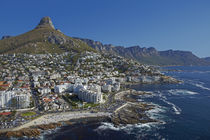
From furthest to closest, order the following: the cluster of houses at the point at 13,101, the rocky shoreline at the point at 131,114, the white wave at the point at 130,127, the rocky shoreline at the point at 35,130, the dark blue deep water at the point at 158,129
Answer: the cluster of houses at the point at 13,101
the rocky shoreline at the point at 131,114
the white wave at the point at 130,127
the dark blue deep water at the point at 158,129
the rocky shoreline at the point at 35,130

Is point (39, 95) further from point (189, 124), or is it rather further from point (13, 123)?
point (189, 124)

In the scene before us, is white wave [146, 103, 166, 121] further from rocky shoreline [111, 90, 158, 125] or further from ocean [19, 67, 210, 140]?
rocky shoreline [111, 90, 158, 125]

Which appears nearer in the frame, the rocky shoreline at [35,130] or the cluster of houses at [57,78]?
the rocky shoreline at [35,130]

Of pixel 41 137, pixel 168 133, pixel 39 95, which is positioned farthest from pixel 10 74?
pixel 168 133

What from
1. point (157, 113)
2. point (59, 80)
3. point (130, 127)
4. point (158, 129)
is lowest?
point (158, 129)

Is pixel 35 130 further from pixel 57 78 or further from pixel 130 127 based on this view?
pixel 57 78

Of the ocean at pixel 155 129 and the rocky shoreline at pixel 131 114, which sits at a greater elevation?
the rocky shoreline at pixel 131 114

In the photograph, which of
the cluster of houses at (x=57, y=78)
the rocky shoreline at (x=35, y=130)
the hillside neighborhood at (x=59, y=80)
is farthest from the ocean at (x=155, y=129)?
the cluster of houses at (x=57, y=78)

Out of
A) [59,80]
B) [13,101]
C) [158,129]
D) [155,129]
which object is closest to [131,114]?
[155,129]

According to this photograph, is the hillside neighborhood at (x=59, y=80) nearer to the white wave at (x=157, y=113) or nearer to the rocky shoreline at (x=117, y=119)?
the rocky shoreline at (x=117, y=119)

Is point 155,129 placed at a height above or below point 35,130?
below

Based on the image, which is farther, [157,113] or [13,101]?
[13,101]

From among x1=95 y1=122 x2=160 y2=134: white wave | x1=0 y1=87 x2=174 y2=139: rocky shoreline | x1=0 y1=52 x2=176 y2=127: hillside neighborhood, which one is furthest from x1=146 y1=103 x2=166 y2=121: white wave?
x1=0 y1=52 x2=176 y2=127: hillside neighborhood
